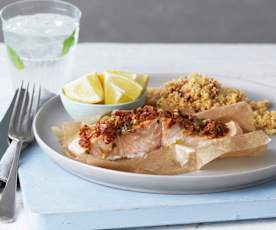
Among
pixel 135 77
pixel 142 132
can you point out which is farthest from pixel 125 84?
pixel 142 132

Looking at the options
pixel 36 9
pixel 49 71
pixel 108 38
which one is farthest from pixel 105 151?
pixel 108 38

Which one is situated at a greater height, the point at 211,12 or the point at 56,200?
the point at 56,200

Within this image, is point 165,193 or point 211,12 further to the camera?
point 211,12

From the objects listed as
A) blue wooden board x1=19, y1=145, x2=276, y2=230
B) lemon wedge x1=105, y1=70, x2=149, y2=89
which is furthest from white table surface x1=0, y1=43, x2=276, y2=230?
blue wooden board x1=19, y1=145, x2=276, y2=230

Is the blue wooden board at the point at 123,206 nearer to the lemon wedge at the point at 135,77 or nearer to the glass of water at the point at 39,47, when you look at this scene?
the lemon wedge at the point at 135,77

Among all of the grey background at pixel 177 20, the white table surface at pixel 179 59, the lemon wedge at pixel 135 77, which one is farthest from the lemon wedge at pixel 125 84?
the grey background at pixel 177 20

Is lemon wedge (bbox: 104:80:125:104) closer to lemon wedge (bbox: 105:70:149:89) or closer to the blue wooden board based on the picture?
lemon wedge (bbox: 105:70:149:89)

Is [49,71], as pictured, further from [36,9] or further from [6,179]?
[6,179]
